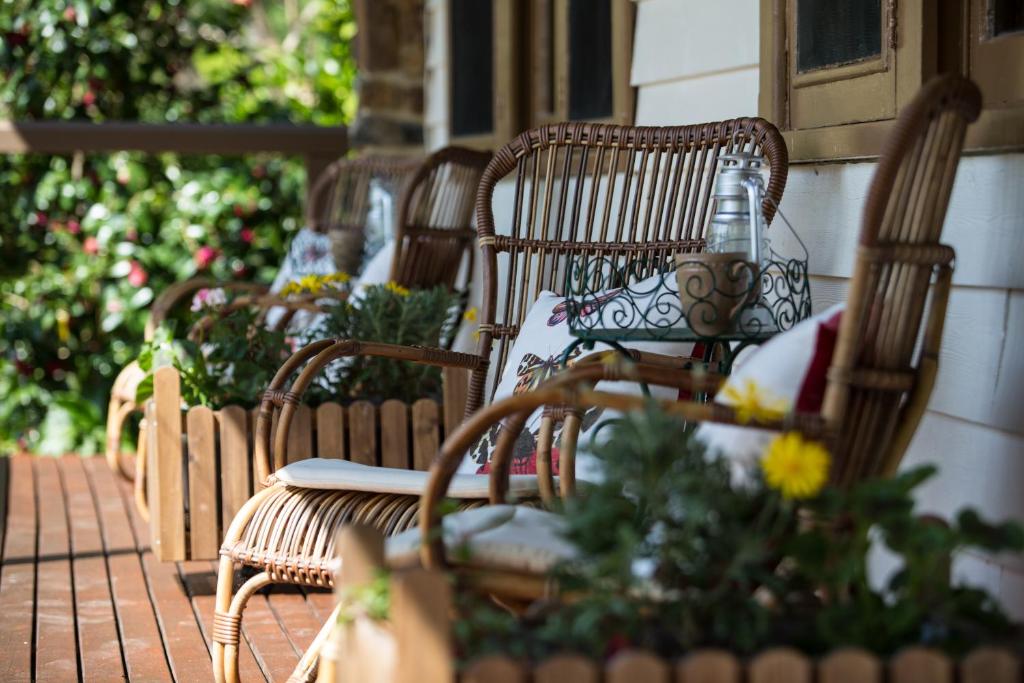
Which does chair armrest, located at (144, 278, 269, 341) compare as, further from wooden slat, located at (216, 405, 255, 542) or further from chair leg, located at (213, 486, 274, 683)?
chair leg, located at (213, 486, 274, 683)

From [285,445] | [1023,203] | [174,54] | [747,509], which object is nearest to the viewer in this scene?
[747,509]

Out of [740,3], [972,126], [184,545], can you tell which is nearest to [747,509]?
[972,126]

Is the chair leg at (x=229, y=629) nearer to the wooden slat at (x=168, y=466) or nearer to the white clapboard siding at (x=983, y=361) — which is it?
the wooden slat at (x=168, y=466)

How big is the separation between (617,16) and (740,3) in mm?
642

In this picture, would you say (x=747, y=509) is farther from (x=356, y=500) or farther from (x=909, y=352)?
(x=356, y=500)

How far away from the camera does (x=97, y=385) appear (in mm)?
6055

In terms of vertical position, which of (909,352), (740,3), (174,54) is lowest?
(909,352)

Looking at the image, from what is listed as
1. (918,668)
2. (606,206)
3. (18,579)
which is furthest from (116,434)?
(918,668)

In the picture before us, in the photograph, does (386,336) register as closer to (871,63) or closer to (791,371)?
(871,63)

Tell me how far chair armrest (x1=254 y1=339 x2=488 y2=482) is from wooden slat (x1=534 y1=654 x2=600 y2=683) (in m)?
1.35

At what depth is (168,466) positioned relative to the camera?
3270 mm

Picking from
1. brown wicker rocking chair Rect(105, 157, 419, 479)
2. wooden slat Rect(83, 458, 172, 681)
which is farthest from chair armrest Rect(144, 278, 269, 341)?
wooden slat Rect(83, 458, 172, 681)

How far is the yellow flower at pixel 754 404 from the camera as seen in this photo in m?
1.67

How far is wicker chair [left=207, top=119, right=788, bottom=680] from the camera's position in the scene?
2314mm
